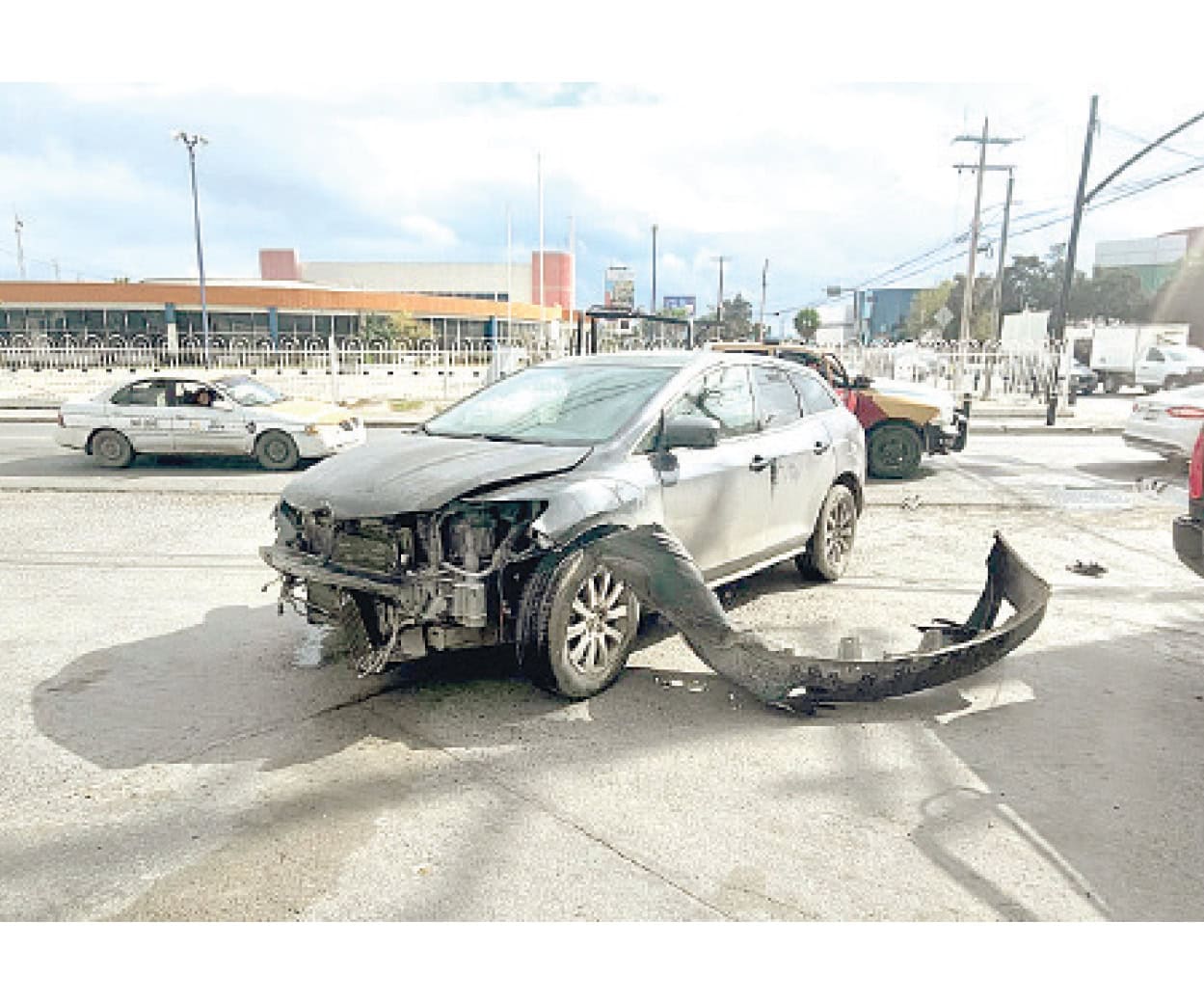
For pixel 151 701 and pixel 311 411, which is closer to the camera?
pixel 151 701

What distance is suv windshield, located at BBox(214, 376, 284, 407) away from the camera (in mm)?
11445

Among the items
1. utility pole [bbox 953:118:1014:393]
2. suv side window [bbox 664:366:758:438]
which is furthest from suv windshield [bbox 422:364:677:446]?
utility pole [bbox 953:118:1014:393]

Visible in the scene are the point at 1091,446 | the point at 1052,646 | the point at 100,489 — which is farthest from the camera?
the point at 1091,446

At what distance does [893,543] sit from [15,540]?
7.71 m

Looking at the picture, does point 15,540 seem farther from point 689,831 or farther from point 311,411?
point 689,831

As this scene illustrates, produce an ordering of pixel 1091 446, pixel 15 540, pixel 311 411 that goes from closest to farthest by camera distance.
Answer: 1. pixel 15 540
2. pixel 311 411
3. pixel 1091 446

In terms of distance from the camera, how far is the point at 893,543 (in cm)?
739

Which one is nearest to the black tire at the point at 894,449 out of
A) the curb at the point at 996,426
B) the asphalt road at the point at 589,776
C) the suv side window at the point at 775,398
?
the asphalt road at the point at 589,776

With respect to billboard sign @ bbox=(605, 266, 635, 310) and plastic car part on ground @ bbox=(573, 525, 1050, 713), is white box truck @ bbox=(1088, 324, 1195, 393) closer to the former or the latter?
plastic car part on ground @ bbox=(573, 525, 1050, 713)

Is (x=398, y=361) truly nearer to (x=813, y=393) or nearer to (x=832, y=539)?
(x=813, y=393)

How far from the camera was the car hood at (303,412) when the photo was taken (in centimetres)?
1131

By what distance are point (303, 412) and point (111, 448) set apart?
8.41 ft

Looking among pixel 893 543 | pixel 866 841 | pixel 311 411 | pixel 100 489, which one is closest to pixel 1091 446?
pixel 893 543

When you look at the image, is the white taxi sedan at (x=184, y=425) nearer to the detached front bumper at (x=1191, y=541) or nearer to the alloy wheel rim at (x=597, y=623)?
the alloy wheel rim at (x=597, y=623)
